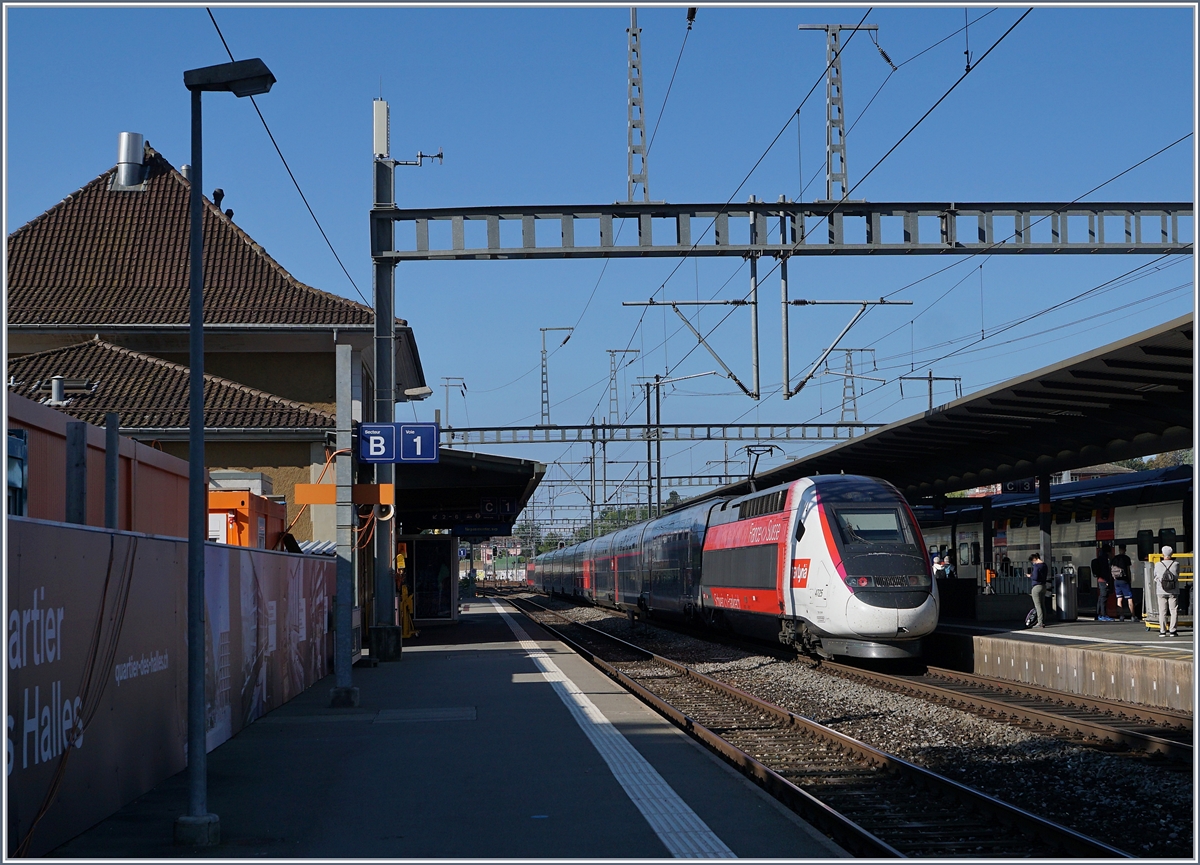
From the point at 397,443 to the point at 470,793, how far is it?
9.32 m

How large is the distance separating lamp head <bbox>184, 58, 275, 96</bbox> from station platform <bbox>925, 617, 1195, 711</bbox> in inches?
423

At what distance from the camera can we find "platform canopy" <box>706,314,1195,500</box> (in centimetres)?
1552

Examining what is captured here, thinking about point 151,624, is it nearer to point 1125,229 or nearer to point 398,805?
point 398,805

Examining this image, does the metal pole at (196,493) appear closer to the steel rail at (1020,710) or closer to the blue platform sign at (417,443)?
the steel rail at (1020,710)

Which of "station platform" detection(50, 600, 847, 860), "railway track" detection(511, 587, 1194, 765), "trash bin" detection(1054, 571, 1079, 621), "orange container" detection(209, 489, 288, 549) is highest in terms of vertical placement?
"orange container" detection(209, 489, 288, 549)

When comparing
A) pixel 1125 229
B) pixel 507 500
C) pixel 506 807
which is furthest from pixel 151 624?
Result: pixel 507 500

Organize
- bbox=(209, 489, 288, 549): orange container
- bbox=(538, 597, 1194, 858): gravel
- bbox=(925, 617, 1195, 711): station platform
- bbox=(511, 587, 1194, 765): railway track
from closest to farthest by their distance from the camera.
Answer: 1. bbox=(538, 597, 1194, 858): gravel
2. bbox=(511, 587, 1194, 765): railway track
3. bbox=(925, 617, 1195, 711): station platform
4. bbox=(209, 489, 288, 549): orange container

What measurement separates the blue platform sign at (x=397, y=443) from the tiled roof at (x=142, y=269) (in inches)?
463

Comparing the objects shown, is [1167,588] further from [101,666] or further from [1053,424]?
[101,666]

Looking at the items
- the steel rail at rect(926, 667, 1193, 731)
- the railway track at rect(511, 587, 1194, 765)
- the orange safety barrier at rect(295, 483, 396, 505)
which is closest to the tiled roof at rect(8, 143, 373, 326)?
the orange safety barrier at rect(295, 483, 396, 505)

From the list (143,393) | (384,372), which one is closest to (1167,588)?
(384,372)

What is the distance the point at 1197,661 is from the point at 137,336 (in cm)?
2506

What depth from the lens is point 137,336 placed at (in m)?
29.4

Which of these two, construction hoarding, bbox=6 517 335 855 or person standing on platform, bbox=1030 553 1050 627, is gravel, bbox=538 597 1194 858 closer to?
person standing on platform, bbox=1030 553 1050 627
